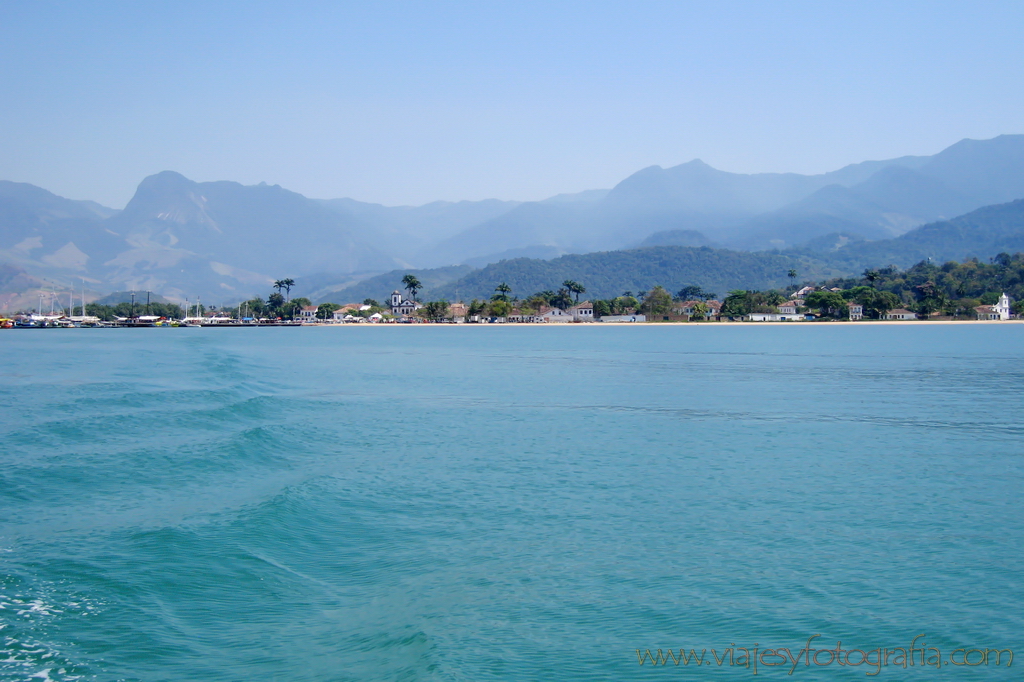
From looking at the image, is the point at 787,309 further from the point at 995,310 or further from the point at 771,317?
the point at 995,310

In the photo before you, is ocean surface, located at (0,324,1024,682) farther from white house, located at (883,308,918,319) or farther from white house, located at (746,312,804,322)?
white house, located at (746,312,804,322)

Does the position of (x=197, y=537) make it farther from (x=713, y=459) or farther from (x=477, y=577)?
(x=713, y=459)

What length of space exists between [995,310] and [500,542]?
193 meters

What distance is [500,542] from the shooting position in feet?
42.2

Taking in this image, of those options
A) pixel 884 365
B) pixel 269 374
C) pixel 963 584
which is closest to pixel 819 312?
pixel 884 365


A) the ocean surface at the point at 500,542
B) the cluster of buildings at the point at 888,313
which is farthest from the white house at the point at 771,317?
the ocean surface at the point at 500,542

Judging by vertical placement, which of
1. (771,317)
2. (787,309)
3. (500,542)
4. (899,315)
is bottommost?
(500,542)

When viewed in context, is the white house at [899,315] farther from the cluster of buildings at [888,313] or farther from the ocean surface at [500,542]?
the ocean surface at [500,542]

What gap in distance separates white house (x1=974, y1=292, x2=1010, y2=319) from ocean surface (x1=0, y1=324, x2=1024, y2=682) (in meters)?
168

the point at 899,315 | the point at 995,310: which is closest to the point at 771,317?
the point at 899,315

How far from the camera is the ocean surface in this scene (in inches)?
366

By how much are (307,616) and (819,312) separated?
184 metres

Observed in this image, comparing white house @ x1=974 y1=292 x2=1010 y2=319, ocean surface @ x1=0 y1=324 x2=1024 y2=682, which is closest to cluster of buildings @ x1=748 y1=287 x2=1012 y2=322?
white house @ x1=974 y1=292 x2=1010 y2=319

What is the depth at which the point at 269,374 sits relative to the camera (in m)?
48.9
